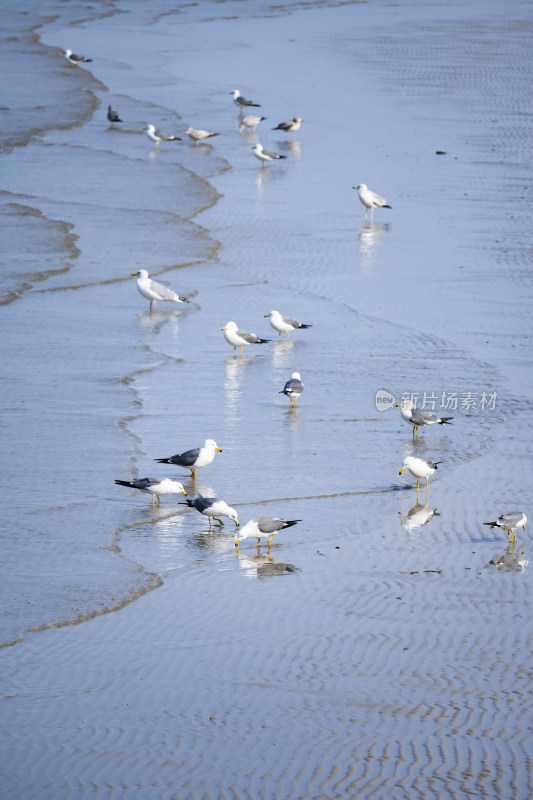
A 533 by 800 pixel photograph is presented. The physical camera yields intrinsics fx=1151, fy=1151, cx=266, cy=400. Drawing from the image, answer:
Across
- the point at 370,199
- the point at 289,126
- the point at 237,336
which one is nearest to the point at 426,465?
the point at 237,336

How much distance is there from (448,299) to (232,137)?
14.9 m

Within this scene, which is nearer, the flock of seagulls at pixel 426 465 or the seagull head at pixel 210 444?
the flock of seagulls at pixel 426 465

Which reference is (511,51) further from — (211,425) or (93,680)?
(93,680)

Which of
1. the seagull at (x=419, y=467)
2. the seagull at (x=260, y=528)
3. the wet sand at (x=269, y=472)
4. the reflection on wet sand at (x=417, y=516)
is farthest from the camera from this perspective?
the seagull at (x=419, y=467)

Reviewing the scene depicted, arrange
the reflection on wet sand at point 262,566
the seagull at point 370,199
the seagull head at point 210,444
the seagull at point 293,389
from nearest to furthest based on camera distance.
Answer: the reflection on wet sand at point 262,566 → the seagull head at point 210,444 → the seagull at point 293,389 → the seagull at point 370,199

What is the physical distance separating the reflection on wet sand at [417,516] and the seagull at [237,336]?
15.5 ft

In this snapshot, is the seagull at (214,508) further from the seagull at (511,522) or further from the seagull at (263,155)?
the seagull at (263,155)

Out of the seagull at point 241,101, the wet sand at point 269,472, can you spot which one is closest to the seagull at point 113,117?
the wet sand at point 269,472

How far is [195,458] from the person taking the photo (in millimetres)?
10711

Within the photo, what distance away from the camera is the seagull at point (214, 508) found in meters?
9.68

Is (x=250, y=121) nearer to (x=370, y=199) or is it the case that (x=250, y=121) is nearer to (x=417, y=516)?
(x=370, y=199)

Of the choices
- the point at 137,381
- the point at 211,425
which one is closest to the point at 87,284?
the point at 137,381

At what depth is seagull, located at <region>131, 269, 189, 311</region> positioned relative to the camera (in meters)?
16.5

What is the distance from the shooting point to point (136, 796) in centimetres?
632
